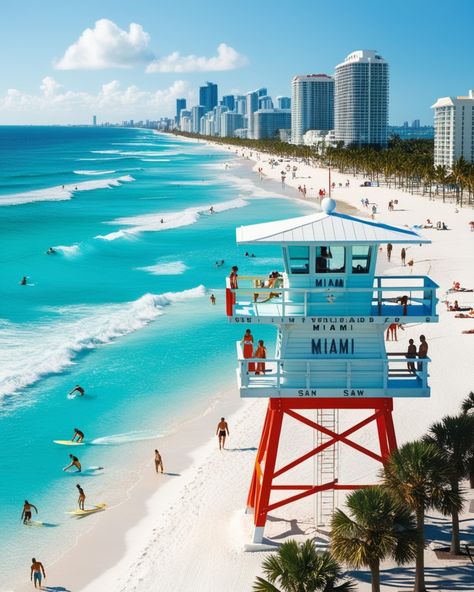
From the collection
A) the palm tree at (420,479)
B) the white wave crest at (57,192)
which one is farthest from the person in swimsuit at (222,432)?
the white wave crest at (57,192)

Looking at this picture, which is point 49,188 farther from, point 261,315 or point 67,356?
point 261,315

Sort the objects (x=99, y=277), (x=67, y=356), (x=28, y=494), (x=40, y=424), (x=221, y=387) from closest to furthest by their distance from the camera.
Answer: (x=28, y=494)
(x=40, y=424)
(x=221, y=387)
(x=67, y=356)
(x=99, y=277)

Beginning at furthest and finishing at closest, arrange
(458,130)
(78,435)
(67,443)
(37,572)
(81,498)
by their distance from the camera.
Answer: (458,130) < (78,435) < (67,443) < (81,498) < (37,572)

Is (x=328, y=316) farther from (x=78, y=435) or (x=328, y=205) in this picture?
(x=78, y=435)

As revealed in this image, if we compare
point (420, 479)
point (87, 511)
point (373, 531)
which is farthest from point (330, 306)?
point (87, 511)

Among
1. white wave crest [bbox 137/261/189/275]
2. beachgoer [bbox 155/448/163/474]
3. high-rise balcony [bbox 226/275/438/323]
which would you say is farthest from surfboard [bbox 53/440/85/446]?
white wave crest [bbox 137/261/189/275]

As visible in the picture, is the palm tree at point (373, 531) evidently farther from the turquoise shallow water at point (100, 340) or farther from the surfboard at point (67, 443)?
the surfboard at point (67, 443)

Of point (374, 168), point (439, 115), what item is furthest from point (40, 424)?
point (439, 115)
